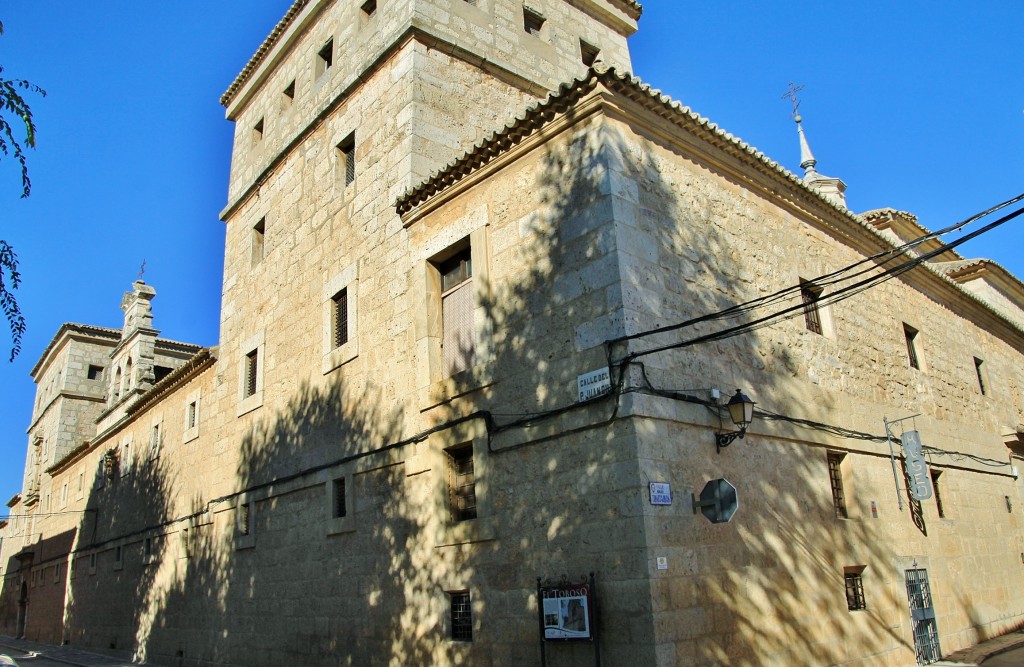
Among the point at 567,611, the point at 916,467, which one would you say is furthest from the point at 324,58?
the point at 916,467

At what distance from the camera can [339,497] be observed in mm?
10938

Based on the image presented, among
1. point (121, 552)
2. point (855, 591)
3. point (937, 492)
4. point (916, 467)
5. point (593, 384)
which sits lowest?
point (855, 591)

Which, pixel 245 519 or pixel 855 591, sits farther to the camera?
pixel 245 519

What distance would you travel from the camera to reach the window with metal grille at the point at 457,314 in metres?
9.12

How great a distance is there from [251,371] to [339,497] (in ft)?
14.8

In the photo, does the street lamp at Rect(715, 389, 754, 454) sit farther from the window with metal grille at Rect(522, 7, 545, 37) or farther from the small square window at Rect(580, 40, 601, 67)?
the small square window at Rect(580, 40, 601, 67)

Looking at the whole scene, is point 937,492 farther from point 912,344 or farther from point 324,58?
point 324,58

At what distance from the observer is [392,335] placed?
1023cm

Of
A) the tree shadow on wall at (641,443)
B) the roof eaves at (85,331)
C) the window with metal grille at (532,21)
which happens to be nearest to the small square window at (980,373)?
the tree shadow on wall at (641,443)

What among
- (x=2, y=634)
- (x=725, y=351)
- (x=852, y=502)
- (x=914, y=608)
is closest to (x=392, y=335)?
(x=725, y=351)

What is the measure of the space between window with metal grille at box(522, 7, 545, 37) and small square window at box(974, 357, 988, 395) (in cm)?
1073

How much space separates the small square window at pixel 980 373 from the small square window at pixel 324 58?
1389cm

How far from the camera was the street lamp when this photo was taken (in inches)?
294

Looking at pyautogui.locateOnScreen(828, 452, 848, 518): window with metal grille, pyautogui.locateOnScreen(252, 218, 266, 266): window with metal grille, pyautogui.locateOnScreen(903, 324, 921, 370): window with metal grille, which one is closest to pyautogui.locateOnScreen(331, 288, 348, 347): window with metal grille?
pyautogui.locateOnScreen(252, 218, 266, 266): window with metal grille
